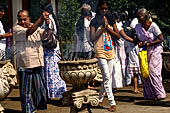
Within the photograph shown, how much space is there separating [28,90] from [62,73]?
0.81 metres

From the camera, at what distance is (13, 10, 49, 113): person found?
21.4 ft

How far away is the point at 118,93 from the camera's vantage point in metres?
9.30

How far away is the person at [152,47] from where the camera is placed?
7863 mm

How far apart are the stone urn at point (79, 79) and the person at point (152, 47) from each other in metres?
1.90

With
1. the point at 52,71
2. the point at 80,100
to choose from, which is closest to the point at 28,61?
the point at 80,100

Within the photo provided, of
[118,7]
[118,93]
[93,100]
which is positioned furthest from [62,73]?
[118,7]

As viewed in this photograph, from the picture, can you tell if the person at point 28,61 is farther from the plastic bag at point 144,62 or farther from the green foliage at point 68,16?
the plastic bag at point 144,62

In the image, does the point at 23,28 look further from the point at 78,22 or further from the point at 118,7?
the point at 118,7

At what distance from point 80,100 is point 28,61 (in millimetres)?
1094

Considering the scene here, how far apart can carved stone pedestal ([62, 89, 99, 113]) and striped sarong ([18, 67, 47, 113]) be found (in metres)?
0.75

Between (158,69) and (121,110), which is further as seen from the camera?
(158,69)

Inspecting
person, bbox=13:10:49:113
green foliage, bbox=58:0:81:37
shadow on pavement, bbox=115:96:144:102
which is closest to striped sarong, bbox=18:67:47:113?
person, bbox=13:10:49:113

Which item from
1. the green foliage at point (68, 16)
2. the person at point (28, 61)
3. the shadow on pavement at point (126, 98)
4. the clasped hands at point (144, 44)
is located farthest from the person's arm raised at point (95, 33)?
the shadow on pavement at point (126, 98)

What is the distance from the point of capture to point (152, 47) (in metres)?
7.97
